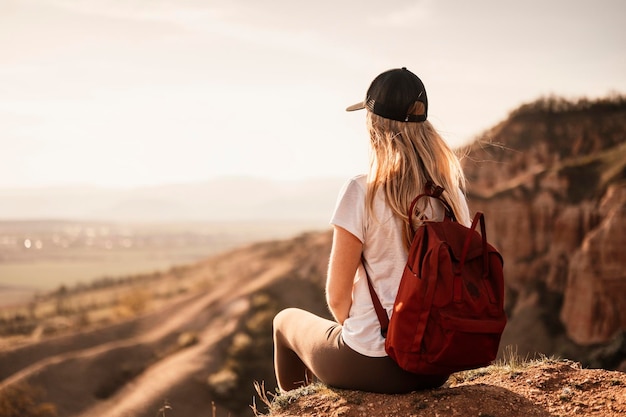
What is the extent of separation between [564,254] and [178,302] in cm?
2446

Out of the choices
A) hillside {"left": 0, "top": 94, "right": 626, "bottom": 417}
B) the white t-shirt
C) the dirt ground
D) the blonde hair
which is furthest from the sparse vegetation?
the blonde hair

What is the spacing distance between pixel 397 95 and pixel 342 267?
100 centimetres

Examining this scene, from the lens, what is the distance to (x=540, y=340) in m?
21.7

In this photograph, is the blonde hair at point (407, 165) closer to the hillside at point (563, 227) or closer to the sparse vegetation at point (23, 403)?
the hillside at point (563, 227)

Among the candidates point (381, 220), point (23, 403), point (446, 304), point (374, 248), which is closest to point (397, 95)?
point (381, 220)

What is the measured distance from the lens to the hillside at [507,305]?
831 inches

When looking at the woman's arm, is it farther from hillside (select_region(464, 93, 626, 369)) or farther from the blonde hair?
hillside (select_region(464, 93, 626, 369))

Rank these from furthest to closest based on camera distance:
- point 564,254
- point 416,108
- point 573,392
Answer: point 564,254 → point 573,392 → point 416,108

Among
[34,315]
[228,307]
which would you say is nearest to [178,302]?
[228,307]

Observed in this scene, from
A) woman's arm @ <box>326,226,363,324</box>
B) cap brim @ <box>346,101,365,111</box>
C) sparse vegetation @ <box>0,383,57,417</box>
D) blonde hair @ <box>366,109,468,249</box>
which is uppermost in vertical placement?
cap brim @ <box>346,101,365,111</box>

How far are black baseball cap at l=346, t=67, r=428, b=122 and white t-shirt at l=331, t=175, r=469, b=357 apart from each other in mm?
410

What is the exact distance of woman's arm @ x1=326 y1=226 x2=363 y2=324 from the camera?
331 centimetres

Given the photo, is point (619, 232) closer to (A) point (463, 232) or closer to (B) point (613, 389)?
(B) point (613, 389)

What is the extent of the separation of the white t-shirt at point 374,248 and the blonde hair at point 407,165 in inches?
1.9
